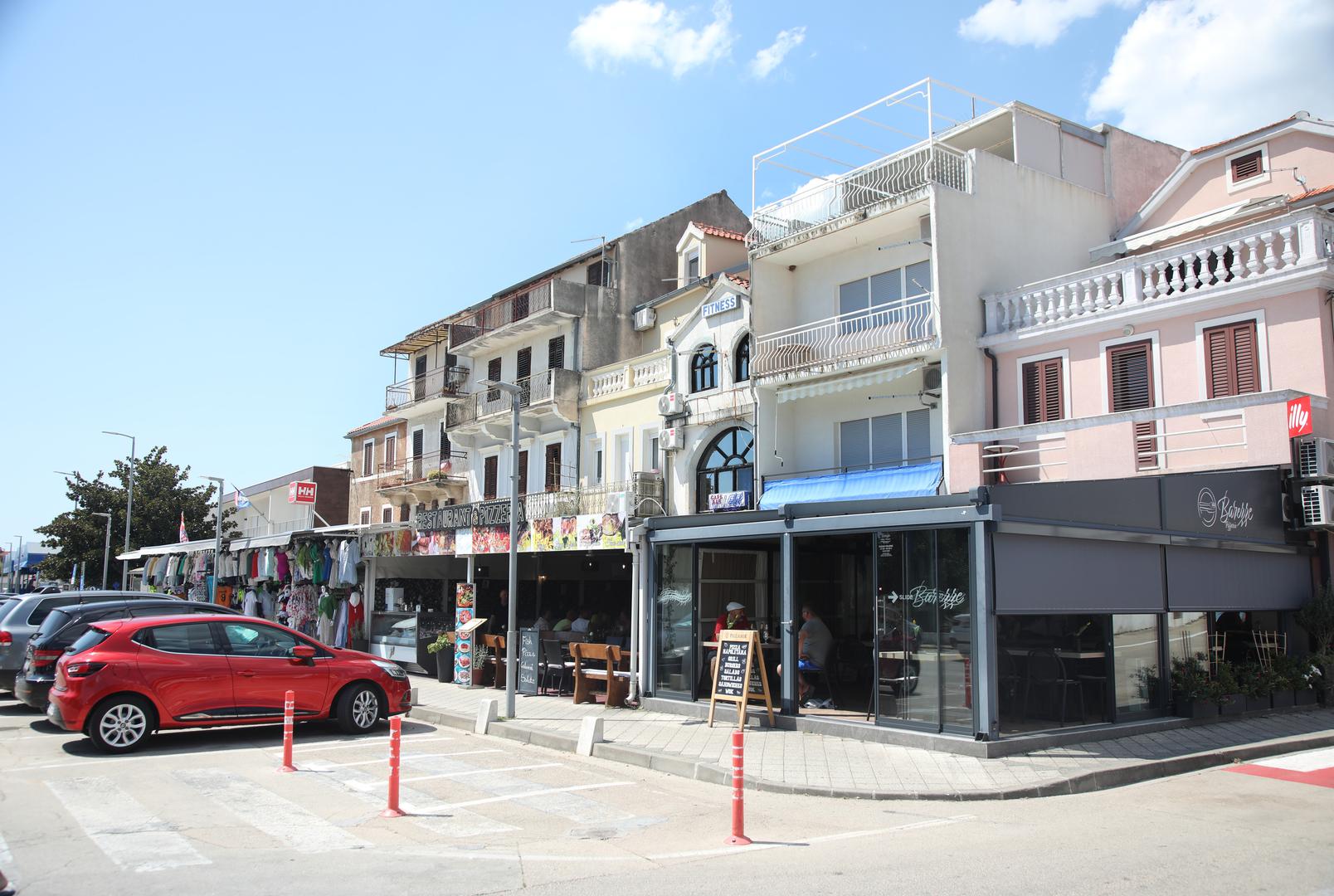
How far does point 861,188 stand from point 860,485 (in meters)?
6.47

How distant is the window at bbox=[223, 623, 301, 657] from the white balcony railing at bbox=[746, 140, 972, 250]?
1369 centimetres

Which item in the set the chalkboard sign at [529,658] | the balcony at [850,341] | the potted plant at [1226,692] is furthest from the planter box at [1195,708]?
the chalkboard sign at [529,658]

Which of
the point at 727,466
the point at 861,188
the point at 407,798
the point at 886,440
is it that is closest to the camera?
the point at 407,798

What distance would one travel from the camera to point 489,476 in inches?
1313

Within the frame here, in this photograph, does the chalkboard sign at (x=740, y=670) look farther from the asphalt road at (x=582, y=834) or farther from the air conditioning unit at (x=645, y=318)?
the air conditioning unit at (x=645, y=318)

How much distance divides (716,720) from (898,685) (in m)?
3.43

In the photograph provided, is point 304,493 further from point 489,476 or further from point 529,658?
point 529,658

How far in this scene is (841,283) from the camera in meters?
22.5

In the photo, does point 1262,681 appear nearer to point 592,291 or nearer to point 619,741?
point 619,741

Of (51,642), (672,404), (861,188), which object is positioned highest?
(861,188)

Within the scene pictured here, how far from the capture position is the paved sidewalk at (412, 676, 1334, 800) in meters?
10.7

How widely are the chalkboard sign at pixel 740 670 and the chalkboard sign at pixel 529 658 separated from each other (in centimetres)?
545

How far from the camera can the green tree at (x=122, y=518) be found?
2114 inches

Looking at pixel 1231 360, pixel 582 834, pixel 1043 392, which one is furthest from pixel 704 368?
pixel 582 834
